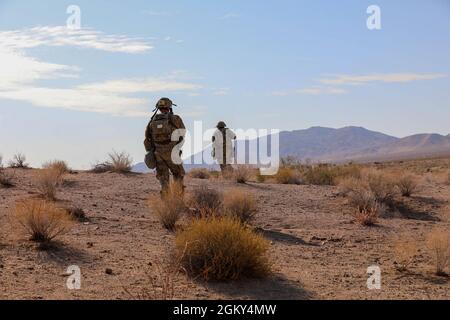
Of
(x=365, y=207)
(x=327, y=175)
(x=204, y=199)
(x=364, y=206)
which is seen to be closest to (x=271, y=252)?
(x=204, y=199)

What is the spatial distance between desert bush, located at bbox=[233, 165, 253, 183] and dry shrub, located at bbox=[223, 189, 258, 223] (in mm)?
7027

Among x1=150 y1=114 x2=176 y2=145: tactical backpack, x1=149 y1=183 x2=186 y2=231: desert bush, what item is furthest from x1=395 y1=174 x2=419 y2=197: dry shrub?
x1=149 y1=183 x2=186 y2=231: desert bush

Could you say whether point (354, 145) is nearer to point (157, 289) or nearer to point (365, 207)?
point (365, 207)

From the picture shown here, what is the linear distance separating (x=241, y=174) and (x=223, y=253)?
40.0 feet

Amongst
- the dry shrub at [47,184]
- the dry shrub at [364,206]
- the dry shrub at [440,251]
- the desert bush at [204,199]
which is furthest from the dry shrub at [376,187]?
the dry shrub at [47,184]

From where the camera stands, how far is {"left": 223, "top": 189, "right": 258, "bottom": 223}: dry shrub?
1217cm

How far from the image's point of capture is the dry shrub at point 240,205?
479 inches

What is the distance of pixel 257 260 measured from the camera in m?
7.69

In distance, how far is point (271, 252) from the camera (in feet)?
A: 31.0

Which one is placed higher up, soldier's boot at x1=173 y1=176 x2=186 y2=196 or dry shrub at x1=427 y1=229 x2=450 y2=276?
soldier's boot at x1=173 y1=176 x2=186 y2=196

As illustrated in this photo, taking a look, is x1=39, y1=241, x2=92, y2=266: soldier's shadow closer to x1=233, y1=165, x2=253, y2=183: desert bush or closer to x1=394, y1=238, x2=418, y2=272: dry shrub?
x1=394, y1=238, x2=418, y2=272: dry shrub

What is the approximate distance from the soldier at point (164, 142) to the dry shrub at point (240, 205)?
42.6 inches

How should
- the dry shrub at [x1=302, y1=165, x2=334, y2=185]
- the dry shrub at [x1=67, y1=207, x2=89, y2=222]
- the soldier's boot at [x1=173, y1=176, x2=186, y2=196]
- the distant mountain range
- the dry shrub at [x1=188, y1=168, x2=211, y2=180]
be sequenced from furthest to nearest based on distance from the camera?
the distant mountain range
the dry shrub at [x1=188, y1=168, x2=211, y2=180]
the dry shrub at [x1=302, y1=165, x2=334, y2=185]
the soldier's boot at [x1=173, y1=176, x2=186, y2=196]
the dry shrub at [x1=67, y1=207, x2=89, y2=222]

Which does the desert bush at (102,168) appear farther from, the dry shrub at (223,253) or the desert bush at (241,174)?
the dry shrub at (223,253)
